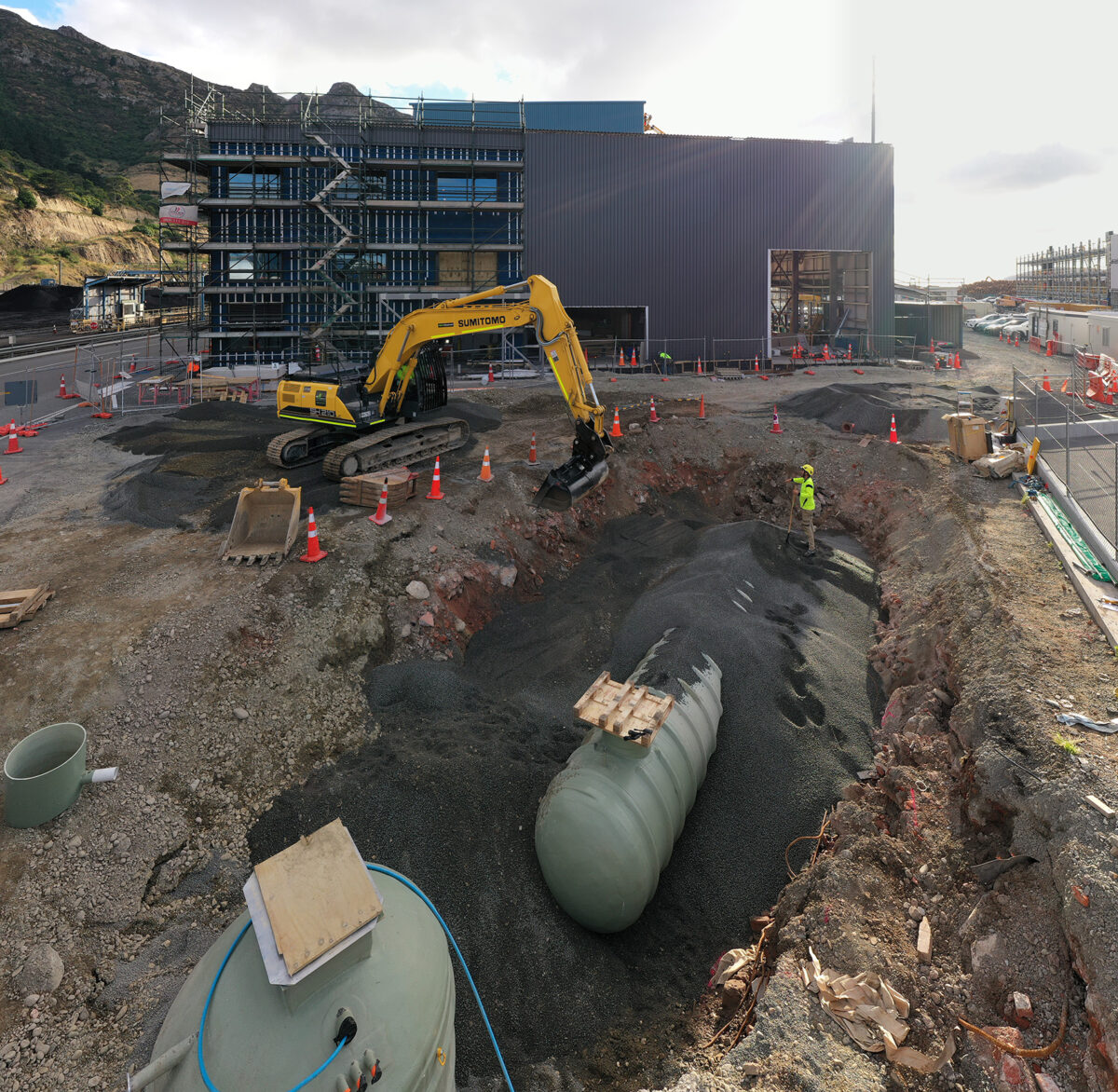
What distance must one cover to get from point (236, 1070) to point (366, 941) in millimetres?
868

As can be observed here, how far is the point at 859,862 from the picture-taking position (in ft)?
23.8

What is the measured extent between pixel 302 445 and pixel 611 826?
13.6m

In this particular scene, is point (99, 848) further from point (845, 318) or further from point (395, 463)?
point (845, 318)

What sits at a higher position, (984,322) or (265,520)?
(984,322)

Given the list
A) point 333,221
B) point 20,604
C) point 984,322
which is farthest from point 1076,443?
point 984,322

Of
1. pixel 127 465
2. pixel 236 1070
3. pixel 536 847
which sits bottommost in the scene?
pixel 536 847

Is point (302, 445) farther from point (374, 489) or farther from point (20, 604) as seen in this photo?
point (20, 604)

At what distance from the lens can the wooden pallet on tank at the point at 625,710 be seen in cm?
747

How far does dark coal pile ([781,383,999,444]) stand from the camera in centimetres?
2198

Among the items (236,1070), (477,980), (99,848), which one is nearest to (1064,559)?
(477,980)

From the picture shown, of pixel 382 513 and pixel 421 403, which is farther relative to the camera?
pixel 421 403

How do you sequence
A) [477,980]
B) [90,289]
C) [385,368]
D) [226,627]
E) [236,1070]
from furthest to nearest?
[90,289]
[385,368]
[226,627]
[477,980]
[236,1070]

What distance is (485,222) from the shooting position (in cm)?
3631

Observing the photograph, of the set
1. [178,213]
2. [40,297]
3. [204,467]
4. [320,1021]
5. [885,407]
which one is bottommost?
[320,1021]
